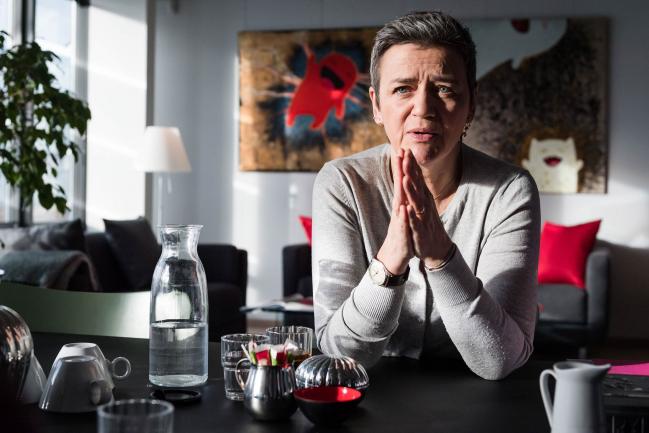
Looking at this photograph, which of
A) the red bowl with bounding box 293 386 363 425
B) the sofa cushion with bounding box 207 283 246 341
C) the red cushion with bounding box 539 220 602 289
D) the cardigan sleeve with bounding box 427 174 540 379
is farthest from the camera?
the red cushion with bounding box 539 220 602 289

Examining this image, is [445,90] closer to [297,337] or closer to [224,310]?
[297,337]

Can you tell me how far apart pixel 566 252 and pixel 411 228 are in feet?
13.8

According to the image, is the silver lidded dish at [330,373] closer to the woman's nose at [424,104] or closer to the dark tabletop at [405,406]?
the dark tabletop at [405,406]

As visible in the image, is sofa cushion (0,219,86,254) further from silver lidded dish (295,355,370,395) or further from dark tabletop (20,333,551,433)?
silver lidded dish (295,355,370,395)

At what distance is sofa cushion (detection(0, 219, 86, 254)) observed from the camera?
14.4 ft

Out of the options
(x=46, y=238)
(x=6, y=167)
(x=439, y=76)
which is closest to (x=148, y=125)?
(x=46, y=238)

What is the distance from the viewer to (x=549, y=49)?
5.91m

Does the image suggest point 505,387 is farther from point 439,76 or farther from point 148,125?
point 148,125

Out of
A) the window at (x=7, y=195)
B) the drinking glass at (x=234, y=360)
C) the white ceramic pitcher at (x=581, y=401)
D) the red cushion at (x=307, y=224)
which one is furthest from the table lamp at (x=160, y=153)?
the white ceramic pitcher at (x=581, y=401)

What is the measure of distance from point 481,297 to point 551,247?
420cm

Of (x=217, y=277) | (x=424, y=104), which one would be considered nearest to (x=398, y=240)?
(x=424, y=104)

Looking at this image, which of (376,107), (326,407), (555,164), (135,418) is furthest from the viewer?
(555,164)

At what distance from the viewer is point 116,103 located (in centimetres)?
618

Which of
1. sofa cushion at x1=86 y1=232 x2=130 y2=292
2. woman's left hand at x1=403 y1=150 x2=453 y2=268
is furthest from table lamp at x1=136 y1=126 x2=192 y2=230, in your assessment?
woman's left hand at x1=403 y1=150 x2=453 y2=268
